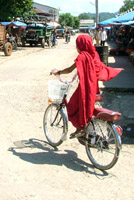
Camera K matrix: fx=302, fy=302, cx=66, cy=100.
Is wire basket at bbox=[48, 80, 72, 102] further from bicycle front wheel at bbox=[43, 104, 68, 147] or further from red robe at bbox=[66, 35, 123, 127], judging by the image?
red robe at bbox=[66, 35, 123, 127]

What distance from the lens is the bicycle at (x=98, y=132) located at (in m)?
3.83

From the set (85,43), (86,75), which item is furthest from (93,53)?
(86,75)

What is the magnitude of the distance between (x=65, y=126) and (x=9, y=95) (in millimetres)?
4296

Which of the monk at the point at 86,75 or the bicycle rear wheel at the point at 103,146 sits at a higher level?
the monk at the point at 86,75

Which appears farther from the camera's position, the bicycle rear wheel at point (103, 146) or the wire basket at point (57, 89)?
the wire basket at point (57, 89)

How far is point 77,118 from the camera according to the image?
13.7ft

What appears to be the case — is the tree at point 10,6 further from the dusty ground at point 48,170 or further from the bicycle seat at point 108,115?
the bicycle seat at point 108,115

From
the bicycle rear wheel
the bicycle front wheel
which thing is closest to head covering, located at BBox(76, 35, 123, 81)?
the bicycle rear wheel

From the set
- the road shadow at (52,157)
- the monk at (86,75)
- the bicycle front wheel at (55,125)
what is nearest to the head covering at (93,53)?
the monk at (86,75)

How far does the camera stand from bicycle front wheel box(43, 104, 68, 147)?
14.9 feet

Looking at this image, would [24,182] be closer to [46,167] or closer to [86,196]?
[46,167]

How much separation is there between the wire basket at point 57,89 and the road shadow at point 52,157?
0.85 meters

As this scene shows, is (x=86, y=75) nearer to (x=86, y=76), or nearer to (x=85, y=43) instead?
(x=86, y=76)

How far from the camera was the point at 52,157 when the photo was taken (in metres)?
4.48
